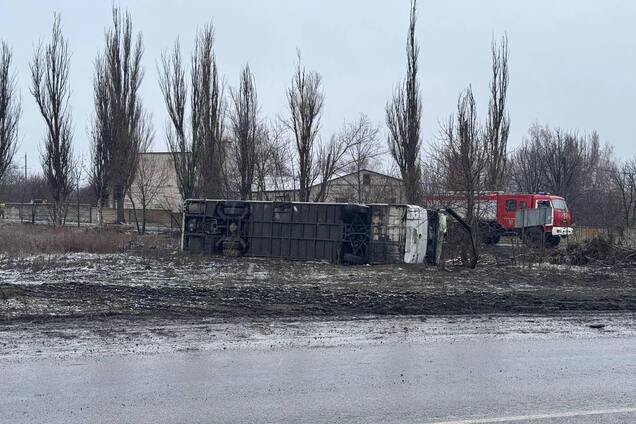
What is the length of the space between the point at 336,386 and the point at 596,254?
720 inches

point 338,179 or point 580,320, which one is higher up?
point 338,179

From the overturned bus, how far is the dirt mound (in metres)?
4.07

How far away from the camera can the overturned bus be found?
23578 mm

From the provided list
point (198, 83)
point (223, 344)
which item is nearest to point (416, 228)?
point (223, 344)

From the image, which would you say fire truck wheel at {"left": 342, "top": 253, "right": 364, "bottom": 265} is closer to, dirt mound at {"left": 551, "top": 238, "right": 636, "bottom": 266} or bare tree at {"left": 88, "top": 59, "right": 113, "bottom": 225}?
dirt mound at {"left": 551, "top": 238, "right": 636, "bottom": 266}

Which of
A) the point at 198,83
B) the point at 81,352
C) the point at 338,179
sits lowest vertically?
the point at 81,352

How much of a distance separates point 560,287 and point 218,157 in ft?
74.0

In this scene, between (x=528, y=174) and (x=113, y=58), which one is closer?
(x=113, y=58)

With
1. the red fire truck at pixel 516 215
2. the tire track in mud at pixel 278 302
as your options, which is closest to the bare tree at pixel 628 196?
the red fire truck at pixel 516 215

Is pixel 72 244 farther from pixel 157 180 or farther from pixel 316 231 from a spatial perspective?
pixel 157 180

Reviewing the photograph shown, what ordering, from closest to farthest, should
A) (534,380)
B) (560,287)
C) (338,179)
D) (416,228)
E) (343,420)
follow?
(343,420) → (534,380) → (560,287) → (416,228) → (338,179)

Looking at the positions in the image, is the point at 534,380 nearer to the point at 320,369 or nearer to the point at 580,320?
the point at 320,369

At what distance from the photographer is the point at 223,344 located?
10.3 metres

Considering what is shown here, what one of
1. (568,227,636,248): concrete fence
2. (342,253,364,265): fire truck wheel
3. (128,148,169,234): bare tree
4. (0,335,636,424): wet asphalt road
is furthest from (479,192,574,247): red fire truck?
(0,335,636,424): wet asphalt road
